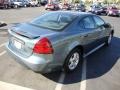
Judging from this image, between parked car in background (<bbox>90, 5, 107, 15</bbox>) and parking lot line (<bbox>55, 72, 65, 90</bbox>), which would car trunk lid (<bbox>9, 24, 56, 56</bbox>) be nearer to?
parking lot line (<bbox>55, 72, 65, 90</bbox>)

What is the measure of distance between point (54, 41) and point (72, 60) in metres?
1.10

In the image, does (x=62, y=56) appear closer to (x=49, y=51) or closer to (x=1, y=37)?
(x=49, y=51)

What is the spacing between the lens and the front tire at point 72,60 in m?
5.51

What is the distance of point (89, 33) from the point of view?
251 inches

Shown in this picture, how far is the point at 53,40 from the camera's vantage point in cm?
492

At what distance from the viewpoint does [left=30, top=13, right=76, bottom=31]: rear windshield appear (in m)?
5.72

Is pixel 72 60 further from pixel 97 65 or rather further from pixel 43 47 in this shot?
pixel 43 47

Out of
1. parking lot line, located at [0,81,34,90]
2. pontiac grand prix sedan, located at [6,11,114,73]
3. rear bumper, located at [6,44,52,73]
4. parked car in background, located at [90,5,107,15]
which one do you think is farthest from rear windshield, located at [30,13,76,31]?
parked car in background, located at [90,5,107,15]

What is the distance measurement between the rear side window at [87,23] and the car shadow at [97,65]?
1.15 metres

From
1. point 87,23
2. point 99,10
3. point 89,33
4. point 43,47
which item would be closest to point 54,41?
point 43,47

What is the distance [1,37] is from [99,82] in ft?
17.5

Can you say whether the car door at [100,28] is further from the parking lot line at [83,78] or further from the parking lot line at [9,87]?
the parking lot line at [9,87]

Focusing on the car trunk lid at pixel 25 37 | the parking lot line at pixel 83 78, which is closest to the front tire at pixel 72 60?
the parking lot line at pixel 83 78

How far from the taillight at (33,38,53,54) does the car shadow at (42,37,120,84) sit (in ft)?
3.05
